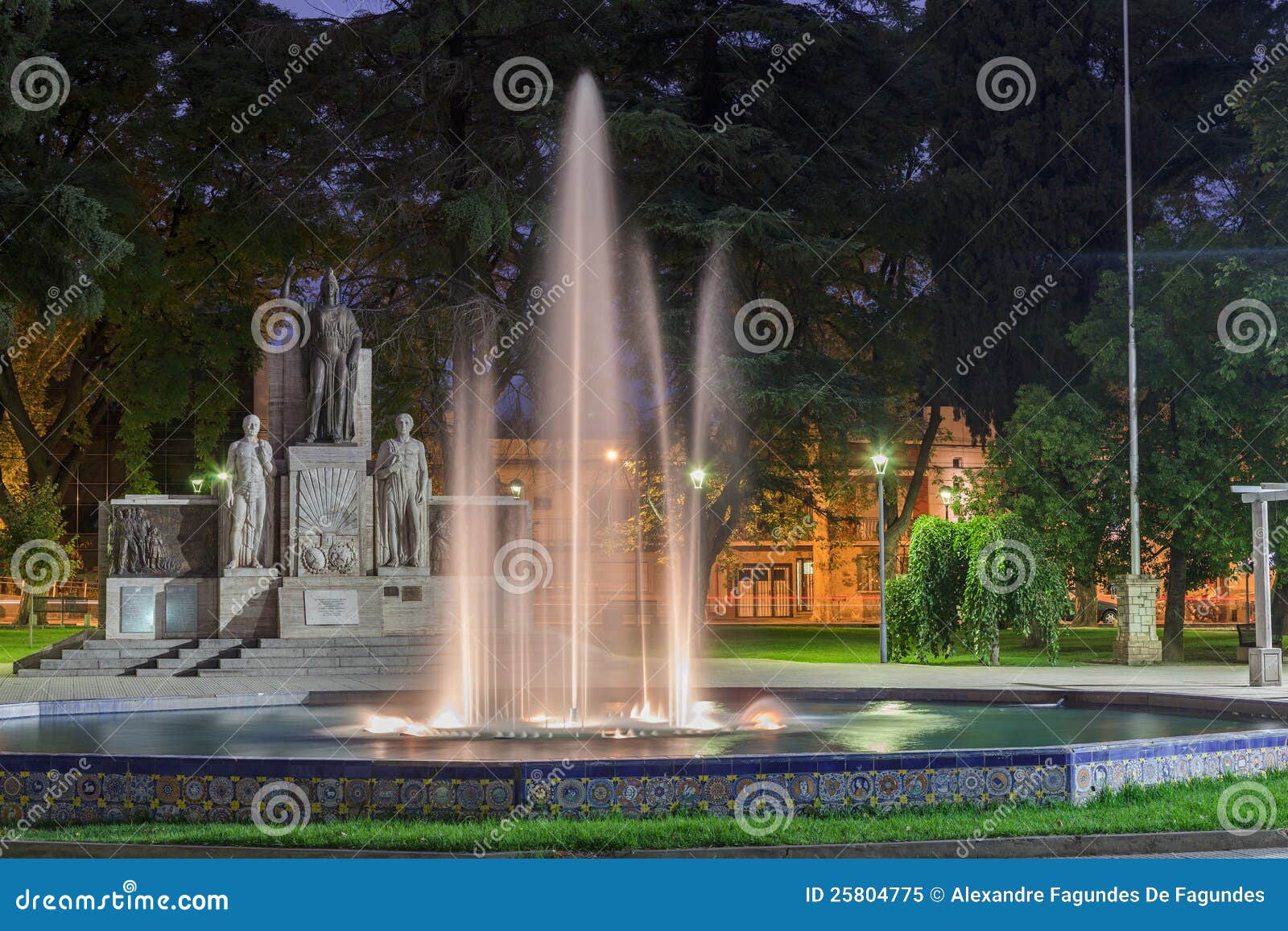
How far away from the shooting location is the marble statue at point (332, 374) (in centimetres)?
2717

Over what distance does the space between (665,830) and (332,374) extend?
1889 cm

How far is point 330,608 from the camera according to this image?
86.6 feet

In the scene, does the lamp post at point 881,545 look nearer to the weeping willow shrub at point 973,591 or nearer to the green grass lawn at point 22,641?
the weeping willow shrub at point 973,591

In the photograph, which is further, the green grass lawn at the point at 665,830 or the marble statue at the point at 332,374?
the marble statue at the point at 332,374

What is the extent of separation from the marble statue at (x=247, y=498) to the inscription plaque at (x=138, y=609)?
142 centimetres

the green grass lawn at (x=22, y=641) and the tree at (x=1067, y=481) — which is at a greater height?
the tree at (x=1067, y=481)

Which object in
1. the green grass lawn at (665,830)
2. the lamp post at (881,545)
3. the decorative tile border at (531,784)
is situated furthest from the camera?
the lamp post at (881,545)

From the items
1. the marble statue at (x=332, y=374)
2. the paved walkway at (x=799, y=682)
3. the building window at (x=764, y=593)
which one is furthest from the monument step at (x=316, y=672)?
the building window at (x=764, y=593)

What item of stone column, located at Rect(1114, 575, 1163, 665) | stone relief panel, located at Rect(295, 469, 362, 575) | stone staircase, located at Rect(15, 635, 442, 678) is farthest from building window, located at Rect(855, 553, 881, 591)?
stone staircase, located at Rect(15, 635, 442, 678)

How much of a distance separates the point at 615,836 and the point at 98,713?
32.7 feet

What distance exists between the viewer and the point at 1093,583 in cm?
3525

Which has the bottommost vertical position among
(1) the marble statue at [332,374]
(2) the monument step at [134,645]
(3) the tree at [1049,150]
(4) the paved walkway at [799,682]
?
(4) the paved walkway at [799,682]

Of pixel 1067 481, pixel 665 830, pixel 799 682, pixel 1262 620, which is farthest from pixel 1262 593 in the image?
pixel 665 830

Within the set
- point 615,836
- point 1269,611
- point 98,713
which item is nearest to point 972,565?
point 1269,611
